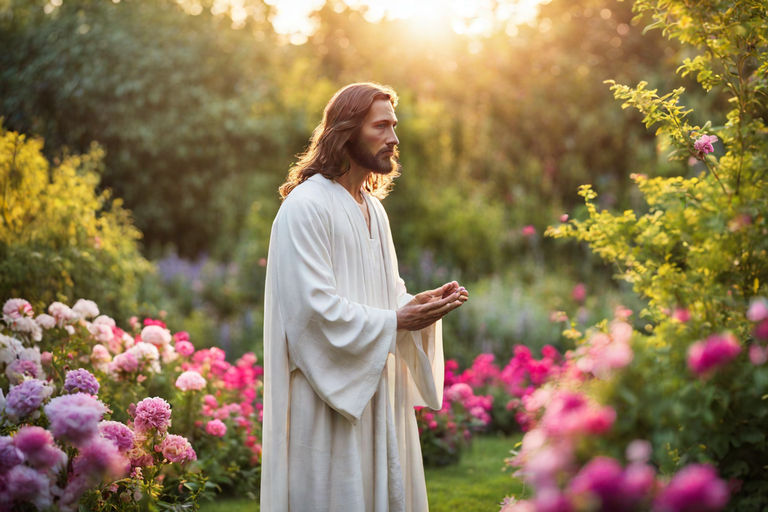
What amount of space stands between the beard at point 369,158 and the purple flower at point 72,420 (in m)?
1.63

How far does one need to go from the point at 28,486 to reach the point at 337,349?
123cm

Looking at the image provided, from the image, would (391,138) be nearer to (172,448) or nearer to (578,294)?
(172,448)

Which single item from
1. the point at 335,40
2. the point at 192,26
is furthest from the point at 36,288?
the point at 335,40

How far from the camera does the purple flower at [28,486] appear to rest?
225 cm

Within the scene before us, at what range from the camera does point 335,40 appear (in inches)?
770

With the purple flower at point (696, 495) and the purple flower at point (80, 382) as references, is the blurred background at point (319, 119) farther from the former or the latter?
the purple flower at point (696, 495)

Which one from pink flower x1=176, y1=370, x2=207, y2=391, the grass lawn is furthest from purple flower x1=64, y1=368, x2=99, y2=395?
the grass lawn

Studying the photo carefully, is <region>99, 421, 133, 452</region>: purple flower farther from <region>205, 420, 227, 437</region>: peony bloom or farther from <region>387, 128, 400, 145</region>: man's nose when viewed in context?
<region>387, 128, 400, 145</region>: man's nose

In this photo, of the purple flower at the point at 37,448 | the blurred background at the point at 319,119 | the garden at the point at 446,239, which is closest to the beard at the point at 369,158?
the garden at the point at 446,239

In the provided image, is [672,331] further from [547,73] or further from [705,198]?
[547,73]

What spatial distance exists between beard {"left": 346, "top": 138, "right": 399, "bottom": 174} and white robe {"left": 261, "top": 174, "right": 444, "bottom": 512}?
0.83 feet

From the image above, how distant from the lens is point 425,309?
304cm

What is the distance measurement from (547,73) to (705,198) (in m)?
11.2

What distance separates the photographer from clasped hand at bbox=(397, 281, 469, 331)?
3.04 meters
